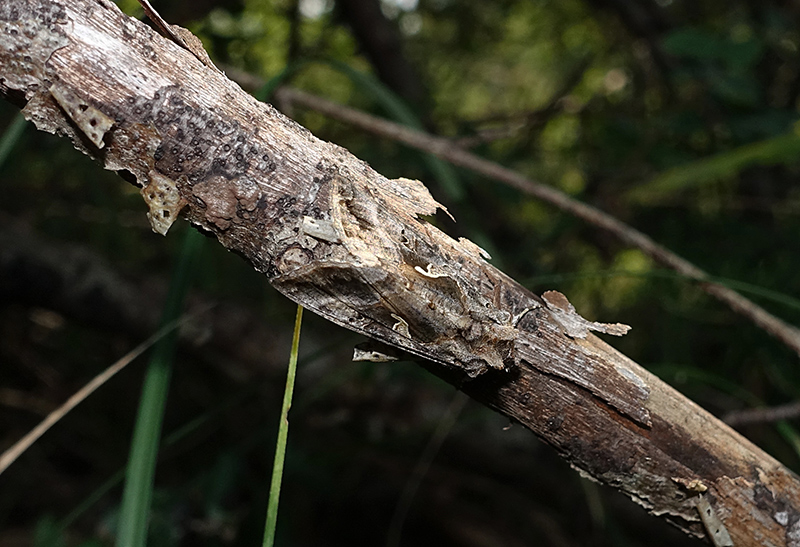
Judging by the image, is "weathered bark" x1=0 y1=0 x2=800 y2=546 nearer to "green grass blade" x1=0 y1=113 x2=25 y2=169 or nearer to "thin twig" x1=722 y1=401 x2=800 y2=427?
"green grass blade" x1=0 y1=113 x2=25 y2=169

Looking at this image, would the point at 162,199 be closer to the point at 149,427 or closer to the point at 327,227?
the point at 327,227

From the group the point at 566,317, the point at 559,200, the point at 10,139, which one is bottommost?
the point at 566,317

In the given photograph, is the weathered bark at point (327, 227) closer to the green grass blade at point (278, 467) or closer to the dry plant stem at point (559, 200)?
the green grass blade at point (278, 467)

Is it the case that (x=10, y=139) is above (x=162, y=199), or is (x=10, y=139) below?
above

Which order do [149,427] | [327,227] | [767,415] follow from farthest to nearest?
[767,415] < [149,427] < [327,227]

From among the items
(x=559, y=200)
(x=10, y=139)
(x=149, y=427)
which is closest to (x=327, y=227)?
(x=149, y=427)

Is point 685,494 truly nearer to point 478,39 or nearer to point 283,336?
point 283,336

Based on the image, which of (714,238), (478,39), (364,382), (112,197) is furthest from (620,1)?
(112,197)

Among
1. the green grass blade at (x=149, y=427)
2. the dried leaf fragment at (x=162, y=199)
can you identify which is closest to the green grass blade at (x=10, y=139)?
the green grass blade at (x=149, y=427)
